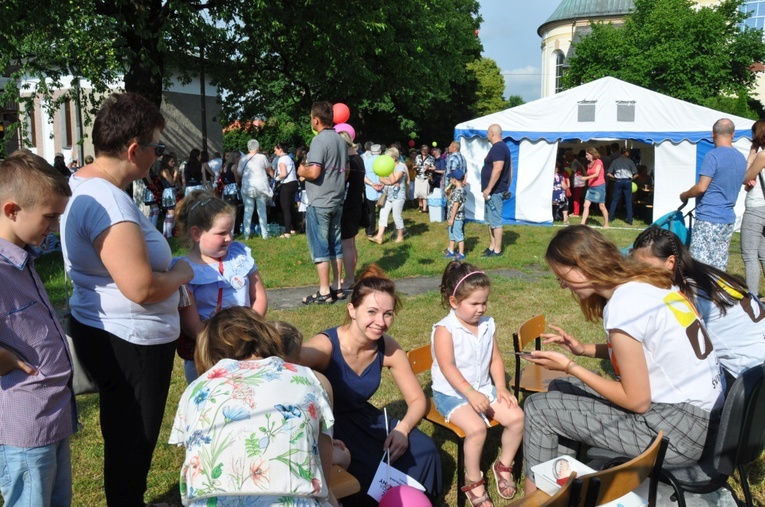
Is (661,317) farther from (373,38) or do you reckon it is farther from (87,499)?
(373,38)

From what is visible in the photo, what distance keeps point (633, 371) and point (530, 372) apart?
1.62m

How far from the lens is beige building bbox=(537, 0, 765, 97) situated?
59.9 metres

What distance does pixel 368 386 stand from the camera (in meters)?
3.20

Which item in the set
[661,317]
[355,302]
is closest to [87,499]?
[355,302]

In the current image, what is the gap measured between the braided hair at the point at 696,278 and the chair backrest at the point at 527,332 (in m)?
0.91

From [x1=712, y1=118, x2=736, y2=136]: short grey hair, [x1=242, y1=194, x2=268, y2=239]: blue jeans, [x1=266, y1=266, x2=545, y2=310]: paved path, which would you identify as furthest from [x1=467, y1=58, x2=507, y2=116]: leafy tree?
[x1=712, y1=118, x2=736, y2=136]: short grey hair

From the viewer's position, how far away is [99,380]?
252cm

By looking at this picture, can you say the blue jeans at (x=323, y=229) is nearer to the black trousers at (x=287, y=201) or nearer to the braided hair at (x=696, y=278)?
the braided hair at (x=696, y=278)

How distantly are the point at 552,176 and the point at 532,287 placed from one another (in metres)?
6.87

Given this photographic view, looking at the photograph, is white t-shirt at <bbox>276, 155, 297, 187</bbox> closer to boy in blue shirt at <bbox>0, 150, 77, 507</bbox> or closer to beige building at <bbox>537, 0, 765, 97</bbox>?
boy in blue shirt at <bbox>0, 150, 77, 507</bbox>

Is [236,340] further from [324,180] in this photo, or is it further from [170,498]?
[324,180]

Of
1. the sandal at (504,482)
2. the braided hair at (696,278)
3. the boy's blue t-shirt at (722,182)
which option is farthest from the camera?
the boy's blue t-shirt at (722,182)

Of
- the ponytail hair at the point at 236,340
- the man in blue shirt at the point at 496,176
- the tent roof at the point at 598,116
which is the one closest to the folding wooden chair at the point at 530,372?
the ponytail hair at the point at 236,340

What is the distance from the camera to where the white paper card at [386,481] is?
2.84 meters
